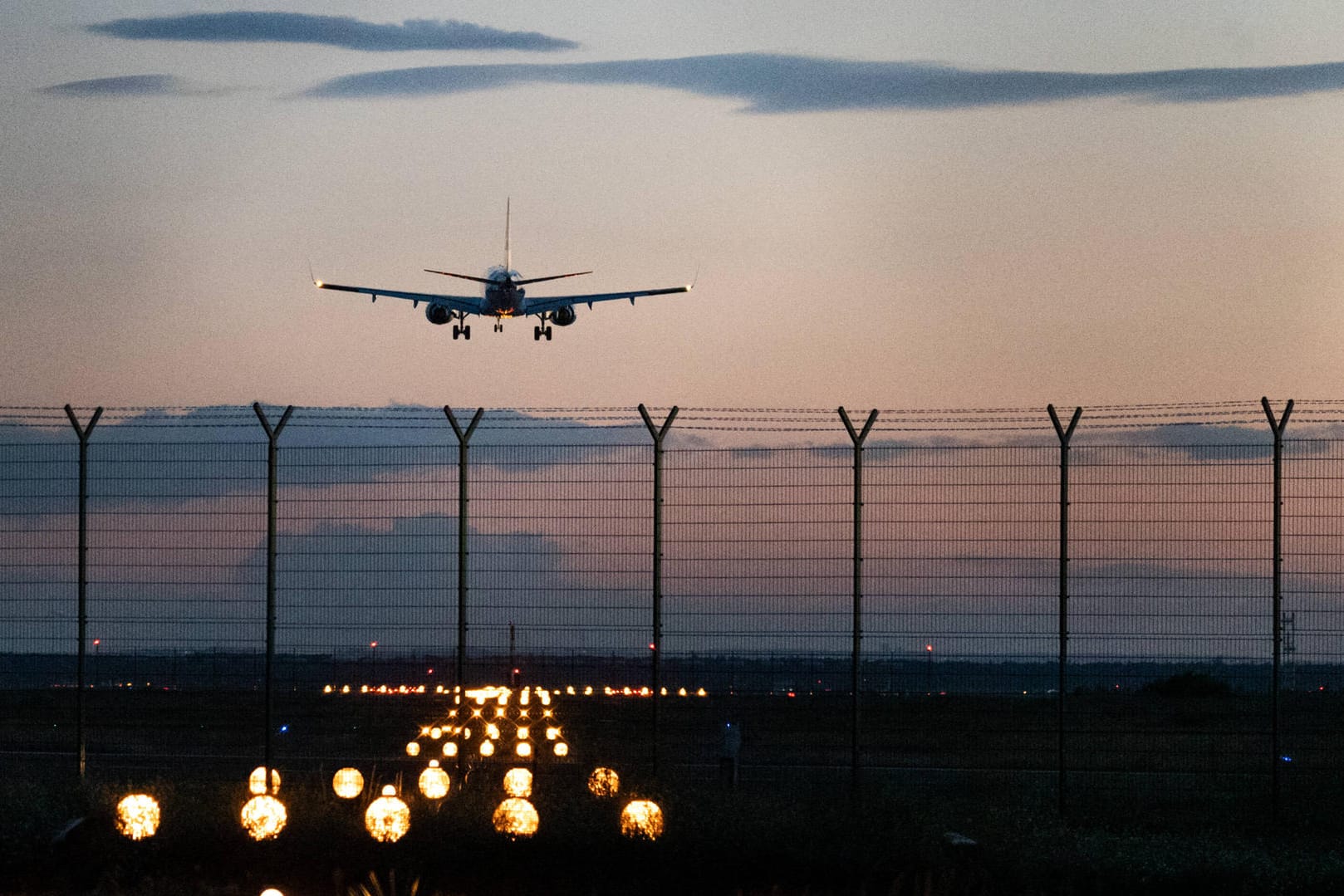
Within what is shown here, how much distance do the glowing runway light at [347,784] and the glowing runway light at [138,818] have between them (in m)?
1.84

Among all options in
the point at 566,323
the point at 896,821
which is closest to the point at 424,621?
the point at 896,821

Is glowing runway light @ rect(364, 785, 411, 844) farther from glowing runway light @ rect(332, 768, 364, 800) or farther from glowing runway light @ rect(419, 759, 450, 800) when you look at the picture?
glowing runway light @ rect(332, 768, 364, 800)

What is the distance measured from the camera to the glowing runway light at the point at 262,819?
37.8 ft

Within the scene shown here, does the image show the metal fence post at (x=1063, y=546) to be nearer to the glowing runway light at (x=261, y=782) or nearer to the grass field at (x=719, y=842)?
the grass field at (x=719, y=842)

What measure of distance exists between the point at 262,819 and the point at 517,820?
6.08 feet

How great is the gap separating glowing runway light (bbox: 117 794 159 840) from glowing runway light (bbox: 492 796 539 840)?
2.52 meters

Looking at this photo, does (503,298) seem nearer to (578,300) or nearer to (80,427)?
(578,300)

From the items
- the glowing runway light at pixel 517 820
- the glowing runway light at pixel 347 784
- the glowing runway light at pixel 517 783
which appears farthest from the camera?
the glowing runway light at pixel 347 784

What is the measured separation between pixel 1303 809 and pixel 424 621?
7.95m

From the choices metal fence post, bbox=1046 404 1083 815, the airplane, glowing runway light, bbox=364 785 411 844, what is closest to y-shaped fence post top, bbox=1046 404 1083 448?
metal fence post, bbox=1046 404 1083 815

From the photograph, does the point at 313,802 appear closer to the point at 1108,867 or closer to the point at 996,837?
the point at 996,837

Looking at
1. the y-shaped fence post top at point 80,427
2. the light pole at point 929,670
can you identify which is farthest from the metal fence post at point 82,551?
the light pole at point 929,670

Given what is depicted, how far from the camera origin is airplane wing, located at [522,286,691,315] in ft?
177

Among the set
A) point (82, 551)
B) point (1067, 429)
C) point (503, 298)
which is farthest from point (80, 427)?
point (503, 298)
